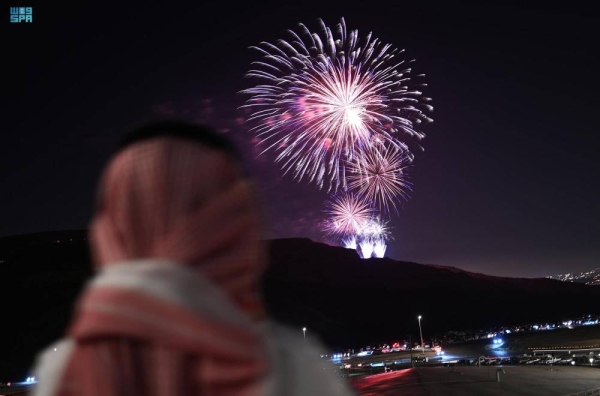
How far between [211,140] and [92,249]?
1.50 feet

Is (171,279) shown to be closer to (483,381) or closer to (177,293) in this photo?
(177,293)

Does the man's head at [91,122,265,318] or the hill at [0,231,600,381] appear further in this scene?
the hill at [0,231,600,381]

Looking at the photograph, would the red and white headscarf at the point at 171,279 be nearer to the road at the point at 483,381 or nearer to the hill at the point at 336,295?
the road at the point at 483,381

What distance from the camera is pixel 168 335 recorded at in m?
1.09

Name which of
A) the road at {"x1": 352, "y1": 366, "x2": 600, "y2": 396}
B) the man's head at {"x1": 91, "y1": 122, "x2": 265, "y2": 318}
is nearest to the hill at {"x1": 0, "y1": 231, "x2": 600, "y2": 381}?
the road at {"x1": 352, "y1": 366, "x2": 600, "y2": 396}

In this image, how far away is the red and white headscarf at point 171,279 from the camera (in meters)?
1.09

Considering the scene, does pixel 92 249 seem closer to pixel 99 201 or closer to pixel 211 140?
pixel 99 201

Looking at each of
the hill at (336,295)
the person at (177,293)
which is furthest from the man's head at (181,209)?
the hill at (336,295)

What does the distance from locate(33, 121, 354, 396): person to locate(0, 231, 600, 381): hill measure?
10290 cm

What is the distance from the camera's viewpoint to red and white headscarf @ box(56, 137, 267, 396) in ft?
3.56

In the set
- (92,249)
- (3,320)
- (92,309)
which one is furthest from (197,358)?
(3,320)

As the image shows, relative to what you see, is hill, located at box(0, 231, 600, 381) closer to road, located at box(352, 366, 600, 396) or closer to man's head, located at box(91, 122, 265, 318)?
road, located at box(352, 366, 600, 396)

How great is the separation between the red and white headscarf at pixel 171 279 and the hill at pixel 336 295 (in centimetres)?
10292

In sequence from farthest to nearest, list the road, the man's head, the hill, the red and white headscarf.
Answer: the hill, the road, the man's head, the red and white headscarf
